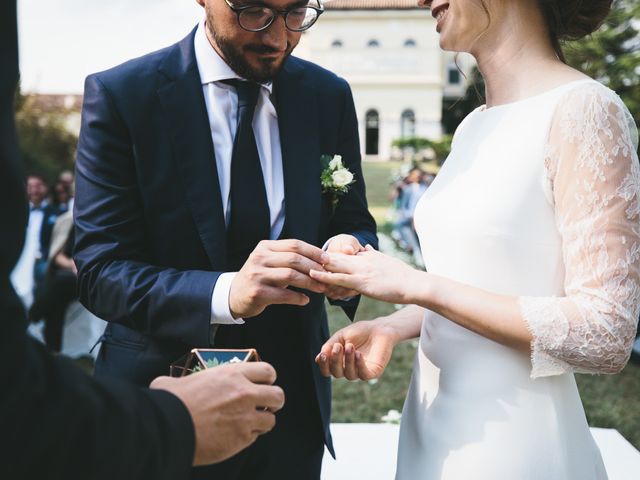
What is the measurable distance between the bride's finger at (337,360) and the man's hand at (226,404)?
58 cm

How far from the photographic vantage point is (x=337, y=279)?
1.97 metres

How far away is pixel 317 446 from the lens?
2.54 metres

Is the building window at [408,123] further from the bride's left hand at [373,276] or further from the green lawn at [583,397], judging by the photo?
the bride's left hand at [373,276]

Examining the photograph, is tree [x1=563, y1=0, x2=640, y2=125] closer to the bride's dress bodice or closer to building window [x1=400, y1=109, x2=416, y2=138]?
the bride's dress bodice

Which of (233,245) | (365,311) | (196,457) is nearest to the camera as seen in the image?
(196,457)

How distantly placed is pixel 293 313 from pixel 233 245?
1.08 feet

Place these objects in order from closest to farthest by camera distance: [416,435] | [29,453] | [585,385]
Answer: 1. [29,453]
2. [416,435]
3. [585,385]

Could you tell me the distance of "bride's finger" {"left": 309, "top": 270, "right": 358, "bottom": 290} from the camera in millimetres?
1960

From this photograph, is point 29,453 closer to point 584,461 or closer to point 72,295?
point 584,461

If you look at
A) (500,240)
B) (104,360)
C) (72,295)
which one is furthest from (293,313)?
(72,295)

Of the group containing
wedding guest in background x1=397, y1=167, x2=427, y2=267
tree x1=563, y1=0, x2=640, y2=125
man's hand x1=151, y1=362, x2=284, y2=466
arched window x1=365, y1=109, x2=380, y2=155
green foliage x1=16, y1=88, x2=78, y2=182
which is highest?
man's hand x1=151, y1=362, x2=284, y2=466

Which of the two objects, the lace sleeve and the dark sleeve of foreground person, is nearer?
the dark sleeve of foreground person

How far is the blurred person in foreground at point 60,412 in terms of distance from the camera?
1.06 meters

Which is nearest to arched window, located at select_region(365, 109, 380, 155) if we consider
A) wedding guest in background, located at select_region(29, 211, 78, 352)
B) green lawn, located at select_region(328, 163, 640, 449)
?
green lawn, located at select_region(328, 163, 640, 449)
